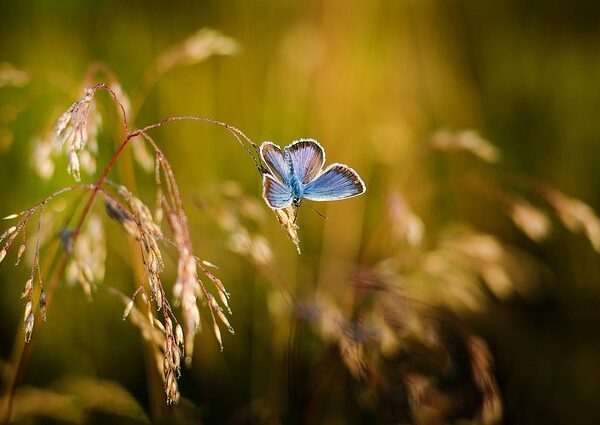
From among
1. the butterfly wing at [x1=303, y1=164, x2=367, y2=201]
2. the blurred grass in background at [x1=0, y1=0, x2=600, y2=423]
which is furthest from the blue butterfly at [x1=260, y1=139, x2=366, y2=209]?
the blurred grass in background at [x1=0, y1=0, x2=600, y2=423]

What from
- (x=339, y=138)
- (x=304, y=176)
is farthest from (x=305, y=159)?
(x=339, y=138)

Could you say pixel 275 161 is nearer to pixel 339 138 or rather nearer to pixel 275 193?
pixel 275 193

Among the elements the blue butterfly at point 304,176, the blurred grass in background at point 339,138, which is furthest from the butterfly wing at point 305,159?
the blurred grass in background at point 339,138

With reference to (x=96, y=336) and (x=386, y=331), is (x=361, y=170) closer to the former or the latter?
(x=386, y=331)

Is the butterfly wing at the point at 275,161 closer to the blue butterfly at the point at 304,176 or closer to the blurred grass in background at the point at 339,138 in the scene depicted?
the blue butterfly at the point at 304,176

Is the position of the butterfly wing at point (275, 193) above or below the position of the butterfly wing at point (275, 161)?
below
